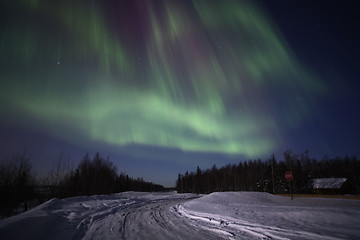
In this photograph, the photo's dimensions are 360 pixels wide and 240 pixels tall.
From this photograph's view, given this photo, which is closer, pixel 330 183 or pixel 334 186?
pixel 334 186

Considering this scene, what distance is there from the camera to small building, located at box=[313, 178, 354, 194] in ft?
138

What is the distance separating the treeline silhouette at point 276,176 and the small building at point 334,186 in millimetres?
2923

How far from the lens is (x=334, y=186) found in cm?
4247

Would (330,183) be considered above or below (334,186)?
above

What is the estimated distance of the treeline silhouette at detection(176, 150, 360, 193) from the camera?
139 ft

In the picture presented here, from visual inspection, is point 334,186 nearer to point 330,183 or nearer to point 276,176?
point 330,183

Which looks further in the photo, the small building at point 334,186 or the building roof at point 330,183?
the building roof at point 330,183

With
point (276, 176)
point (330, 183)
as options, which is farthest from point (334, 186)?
point (276, 176)

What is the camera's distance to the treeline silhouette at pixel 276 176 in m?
42.2

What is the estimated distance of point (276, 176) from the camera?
5175 centimetres

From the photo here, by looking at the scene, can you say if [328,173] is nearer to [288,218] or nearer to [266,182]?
[266,182]

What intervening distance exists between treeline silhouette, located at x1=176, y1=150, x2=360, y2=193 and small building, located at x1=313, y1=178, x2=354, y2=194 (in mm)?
2923

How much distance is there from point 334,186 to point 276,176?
41.8 ft

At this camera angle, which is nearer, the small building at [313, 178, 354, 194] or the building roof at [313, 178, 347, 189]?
the small building at [313, 178, 354, 194]
